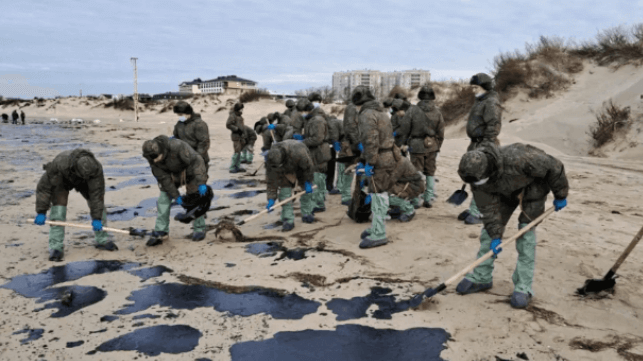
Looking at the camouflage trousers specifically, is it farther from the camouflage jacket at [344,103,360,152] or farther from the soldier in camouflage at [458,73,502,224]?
the camouflage jacket at [344,103,360,152]

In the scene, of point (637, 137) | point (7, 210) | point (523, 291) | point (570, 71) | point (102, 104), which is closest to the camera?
point (523, 291)

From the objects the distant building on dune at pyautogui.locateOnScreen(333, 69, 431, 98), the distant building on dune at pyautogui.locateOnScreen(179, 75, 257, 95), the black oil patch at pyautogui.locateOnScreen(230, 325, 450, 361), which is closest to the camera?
the black oil patch at pyautogui.locateOnScreen(230, 325, 450, 361)

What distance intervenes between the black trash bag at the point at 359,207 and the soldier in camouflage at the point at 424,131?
3.48 ft

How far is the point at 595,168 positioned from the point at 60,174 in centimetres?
1067

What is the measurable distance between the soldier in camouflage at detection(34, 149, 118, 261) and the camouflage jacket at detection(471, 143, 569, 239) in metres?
4.51

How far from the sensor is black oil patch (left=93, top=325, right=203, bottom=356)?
354cm

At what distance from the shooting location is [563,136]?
14.6 metres

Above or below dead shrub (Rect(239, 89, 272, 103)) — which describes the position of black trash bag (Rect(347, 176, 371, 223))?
below

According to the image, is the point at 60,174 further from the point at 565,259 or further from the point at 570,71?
the point at 570,71

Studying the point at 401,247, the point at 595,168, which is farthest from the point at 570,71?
the point at 401,247

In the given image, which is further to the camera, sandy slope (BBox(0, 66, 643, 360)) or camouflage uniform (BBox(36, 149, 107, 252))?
camouflage uniform (BBox(36, 149, 107, 252))

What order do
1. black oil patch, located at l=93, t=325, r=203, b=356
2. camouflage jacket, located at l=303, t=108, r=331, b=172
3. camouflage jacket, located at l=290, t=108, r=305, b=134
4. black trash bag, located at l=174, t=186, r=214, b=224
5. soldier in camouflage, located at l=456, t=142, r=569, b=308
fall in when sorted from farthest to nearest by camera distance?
camouflage jacket, located at l=290, t=108, r=305, b=134 < camouflage jacket, located at l=303, t=108, r=331, b=172 < black trash bag, located at l=174, t=186, r=214, b=224 < soldier in camouflage, located at l=456, t=142, r=569, b=308 < black oil patch, located at l=93, t=325, r=203, b=356

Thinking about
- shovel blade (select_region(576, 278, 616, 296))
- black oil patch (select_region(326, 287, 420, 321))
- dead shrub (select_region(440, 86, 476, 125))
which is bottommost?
black oil patch (select_region(326, 287, 420, 321))

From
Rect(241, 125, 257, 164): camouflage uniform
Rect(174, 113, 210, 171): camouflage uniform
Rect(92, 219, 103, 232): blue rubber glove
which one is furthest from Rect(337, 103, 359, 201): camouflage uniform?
Rect(241, 125, 257, 164): camouflage uniform
